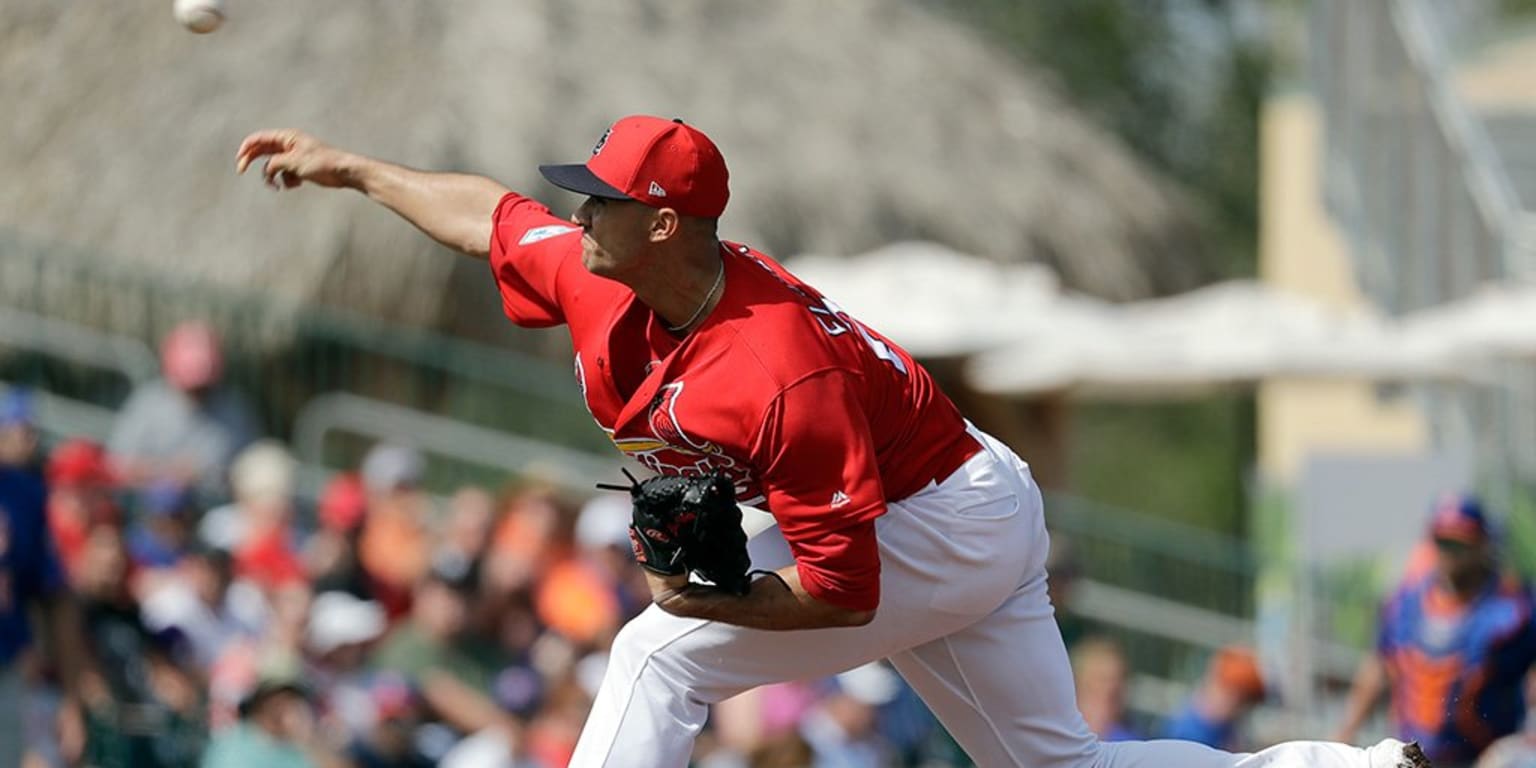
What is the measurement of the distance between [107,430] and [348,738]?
373 cm

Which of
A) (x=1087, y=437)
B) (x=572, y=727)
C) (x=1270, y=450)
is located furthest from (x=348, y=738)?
(x=1087, y=437)

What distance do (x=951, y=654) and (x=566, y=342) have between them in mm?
10712

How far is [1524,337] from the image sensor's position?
12.5 meters

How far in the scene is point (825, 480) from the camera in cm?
469

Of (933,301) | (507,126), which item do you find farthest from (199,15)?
(507,126)

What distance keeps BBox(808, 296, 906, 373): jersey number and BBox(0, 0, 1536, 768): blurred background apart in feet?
14.2

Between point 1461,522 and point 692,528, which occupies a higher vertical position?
point 692,528

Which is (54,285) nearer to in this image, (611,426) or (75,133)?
(75,133)

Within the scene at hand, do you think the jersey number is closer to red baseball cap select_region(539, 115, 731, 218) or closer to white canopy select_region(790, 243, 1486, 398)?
red baseball cap select_region(539, 115, 731, 218)

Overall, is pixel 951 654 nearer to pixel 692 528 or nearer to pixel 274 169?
pixel 692 528

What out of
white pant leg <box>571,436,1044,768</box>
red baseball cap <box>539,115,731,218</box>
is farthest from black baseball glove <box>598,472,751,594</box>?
red baseball cap <box>539,115,731,218</box>

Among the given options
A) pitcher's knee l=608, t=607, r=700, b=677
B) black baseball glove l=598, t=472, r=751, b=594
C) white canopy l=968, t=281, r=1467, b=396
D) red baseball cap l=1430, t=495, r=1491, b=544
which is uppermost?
black baseball glove l=598, t=472, r=751, b=594

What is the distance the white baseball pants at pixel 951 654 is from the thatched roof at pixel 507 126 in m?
9.94

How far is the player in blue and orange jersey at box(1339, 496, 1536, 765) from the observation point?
29.3 ft
